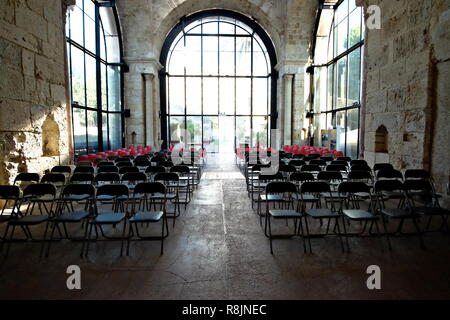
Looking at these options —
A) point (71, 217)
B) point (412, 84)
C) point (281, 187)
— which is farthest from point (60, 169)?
point (412, 84)

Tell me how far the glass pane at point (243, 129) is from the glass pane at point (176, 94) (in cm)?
359

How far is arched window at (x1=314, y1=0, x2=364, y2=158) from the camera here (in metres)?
11.3

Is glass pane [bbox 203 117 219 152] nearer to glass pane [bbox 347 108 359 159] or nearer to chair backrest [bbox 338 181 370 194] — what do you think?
glass pane [bbox 347 108 359 159]

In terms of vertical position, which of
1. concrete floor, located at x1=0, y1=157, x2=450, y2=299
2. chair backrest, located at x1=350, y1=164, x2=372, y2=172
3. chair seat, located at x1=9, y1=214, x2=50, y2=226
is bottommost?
concrete floor, located at x1=0, y1=157, x2=450, y2=299

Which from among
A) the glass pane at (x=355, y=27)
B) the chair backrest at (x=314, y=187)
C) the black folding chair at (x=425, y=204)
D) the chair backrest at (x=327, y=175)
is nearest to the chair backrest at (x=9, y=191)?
the chair backrest at (x=314, y=187)

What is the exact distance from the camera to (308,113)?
15.7m

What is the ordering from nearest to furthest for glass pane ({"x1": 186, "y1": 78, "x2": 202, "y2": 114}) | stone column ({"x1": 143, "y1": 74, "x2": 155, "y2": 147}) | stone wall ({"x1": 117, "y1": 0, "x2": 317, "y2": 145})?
stone wall ({"x1": 117, "y1": 0, "x2": 317, "y2": 145}) < stone column ({"x1": 143, "y1": 74, "x2": 155, "y2": 147}) < glass pane ({"x1": 186, "y1": 78, "x2": 202, "y2": 114})

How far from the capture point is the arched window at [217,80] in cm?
1622

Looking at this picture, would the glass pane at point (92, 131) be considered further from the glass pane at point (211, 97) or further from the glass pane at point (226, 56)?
the glass pane at point (226, 56)

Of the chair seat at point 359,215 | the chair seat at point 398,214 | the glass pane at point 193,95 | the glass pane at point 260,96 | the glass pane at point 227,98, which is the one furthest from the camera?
the glass pane at point 260,96

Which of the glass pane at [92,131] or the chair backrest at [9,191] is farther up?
the glass pane at [92,131]

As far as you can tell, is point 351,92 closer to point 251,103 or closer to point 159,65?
point 251,103

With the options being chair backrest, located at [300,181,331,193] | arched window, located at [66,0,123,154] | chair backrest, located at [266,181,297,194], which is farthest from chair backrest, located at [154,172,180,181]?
arched window, located at [66,0,123,154]
